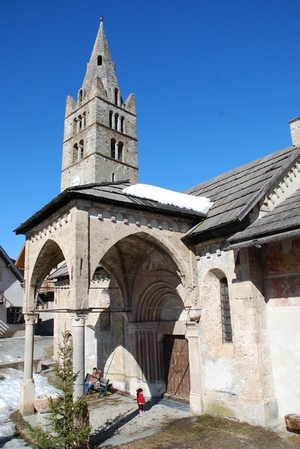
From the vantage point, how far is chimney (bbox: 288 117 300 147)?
39.7 feet

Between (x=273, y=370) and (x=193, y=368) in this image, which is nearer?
(x=273, y=370)

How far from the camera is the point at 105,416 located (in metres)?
10.7

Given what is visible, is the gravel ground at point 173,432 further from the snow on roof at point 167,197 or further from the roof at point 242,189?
the snow on roof at point 167,197

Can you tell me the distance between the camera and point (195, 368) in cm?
1059

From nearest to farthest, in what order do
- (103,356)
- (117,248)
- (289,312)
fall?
(289,312), (117,248), (103,356)

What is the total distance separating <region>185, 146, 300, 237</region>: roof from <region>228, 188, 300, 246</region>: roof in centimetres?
42

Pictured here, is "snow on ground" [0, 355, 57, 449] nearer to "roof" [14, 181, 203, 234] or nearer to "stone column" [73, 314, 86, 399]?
"stone column" [73, 314, 86, 399]

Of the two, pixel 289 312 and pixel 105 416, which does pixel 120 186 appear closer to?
pixel 289 312

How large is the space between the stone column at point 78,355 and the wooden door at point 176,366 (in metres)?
5.41

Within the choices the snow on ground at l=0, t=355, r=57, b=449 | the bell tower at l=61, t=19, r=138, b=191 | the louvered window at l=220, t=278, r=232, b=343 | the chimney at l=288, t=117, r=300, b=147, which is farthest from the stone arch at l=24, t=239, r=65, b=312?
the bell tower at l=61, t=19, r=138, b=191

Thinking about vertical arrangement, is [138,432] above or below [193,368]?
below

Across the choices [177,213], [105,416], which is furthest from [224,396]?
[177,213]

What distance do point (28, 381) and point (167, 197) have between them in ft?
23.9

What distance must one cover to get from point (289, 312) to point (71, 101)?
3486 centimetres
